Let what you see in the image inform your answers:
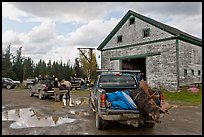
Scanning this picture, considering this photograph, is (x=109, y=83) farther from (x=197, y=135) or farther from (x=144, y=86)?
(x=197, y=135)

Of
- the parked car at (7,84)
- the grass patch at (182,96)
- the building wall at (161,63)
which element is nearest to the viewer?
the grass patch at (182,96)

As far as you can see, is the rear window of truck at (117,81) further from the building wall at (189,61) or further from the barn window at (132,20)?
the barn window at (132,20)

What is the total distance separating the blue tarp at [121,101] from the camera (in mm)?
6625

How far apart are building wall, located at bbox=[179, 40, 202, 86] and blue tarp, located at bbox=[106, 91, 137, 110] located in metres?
16.4

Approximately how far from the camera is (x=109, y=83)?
887 centimetres

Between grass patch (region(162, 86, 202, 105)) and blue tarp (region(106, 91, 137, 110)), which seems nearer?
blue tarp (region(106, 91, 137, 110))

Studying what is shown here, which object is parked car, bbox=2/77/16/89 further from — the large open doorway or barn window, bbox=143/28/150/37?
barn window, bbox=143/28/150/37

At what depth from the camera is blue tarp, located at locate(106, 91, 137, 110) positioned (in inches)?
261

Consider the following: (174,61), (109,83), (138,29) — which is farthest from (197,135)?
(138,29)

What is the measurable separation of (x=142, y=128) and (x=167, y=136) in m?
1.23

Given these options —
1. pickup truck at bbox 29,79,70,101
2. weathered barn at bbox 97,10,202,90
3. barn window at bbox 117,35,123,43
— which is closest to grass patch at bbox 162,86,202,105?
weathered barn at bbox 97,10,202,90

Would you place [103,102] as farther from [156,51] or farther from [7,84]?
[7,84]

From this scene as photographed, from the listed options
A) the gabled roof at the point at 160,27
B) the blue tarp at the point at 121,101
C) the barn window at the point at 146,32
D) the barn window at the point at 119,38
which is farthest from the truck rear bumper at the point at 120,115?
the barn window at the point at 119,38

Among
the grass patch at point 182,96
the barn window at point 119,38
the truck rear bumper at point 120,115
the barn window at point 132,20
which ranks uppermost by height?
the barn window at point 132,20
